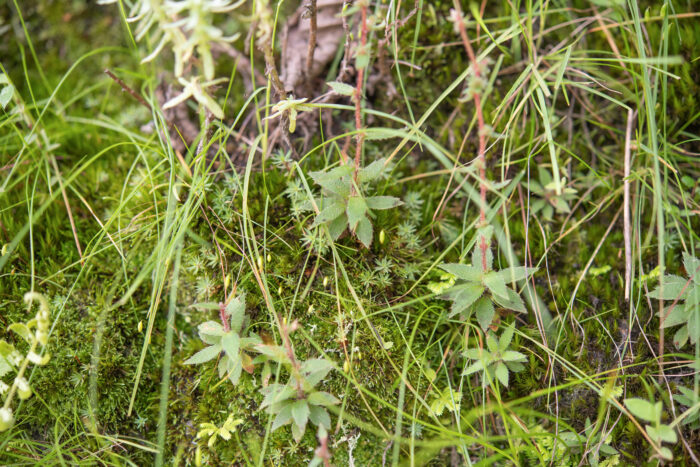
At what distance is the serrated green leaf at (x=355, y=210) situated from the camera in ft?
6.70

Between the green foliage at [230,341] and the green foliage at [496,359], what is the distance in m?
0.94

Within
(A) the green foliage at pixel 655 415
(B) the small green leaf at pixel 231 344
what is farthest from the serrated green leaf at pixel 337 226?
(A) the green foliage at pixel 655 415

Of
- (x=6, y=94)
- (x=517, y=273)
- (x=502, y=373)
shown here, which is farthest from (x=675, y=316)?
(x=6, y=94)

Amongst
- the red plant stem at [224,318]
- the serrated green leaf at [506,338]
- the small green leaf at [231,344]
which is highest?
the red plant stem at [224,318]

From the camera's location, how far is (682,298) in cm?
215

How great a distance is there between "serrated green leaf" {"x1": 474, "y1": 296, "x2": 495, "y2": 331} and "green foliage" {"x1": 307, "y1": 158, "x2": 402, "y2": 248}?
0.55 meters

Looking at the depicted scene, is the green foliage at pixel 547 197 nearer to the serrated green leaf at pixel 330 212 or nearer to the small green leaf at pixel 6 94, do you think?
the serrated green leaf at pixel 330 212

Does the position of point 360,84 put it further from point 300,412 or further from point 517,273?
point 300,412

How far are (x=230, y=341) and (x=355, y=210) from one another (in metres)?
0.74

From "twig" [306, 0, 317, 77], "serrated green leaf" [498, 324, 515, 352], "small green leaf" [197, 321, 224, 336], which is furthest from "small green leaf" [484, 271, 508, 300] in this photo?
"twig" [306, 0, 317, 77]

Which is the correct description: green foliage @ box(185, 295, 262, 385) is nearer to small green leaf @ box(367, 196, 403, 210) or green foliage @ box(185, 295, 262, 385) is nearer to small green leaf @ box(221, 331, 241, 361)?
small green leaf @ box(221, 331, 241, 361)

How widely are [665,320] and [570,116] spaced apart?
3.82 feet

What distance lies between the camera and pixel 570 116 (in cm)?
267

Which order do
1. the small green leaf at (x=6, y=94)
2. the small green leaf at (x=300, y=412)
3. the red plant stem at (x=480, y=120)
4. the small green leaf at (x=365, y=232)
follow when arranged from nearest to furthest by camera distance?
the red plant stem at (x=480, y=120) → the small green leaf at (x=300, y=412) → the small green leaf at (x=365, y=232) → the small green leaf at (x=6, y=94)
